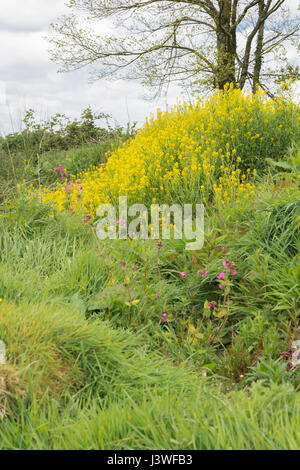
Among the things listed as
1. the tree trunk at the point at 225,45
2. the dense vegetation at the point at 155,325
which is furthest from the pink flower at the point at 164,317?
the tree trunk at the point at 225,45

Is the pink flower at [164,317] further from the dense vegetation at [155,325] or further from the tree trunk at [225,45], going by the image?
the tree trunk at [225,45]

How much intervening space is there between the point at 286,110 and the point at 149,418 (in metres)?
6.31

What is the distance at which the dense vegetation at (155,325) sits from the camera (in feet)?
6.26

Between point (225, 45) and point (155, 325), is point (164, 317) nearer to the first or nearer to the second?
point (155, 325)

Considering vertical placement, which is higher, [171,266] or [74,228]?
[74,228]

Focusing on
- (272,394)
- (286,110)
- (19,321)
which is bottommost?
(272,394)

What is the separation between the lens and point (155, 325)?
3.46 m

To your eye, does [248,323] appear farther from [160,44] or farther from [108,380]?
[160,44]

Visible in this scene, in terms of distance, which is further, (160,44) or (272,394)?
(160,44)

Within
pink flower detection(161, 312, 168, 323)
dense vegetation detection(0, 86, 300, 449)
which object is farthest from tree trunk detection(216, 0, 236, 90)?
pink flower detection(161, 312, 168, 323)

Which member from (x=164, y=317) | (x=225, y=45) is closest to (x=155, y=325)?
(x=164, y=317)

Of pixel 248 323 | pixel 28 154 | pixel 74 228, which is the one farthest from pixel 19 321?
pixel 28 154
